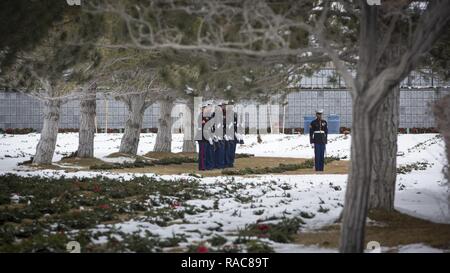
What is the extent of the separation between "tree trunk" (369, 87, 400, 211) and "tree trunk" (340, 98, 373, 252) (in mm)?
3466

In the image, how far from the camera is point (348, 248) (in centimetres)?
578

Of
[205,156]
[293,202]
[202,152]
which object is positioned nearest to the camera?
[293,202]

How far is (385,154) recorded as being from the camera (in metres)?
9.20

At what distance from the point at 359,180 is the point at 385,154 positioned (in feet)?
11.9

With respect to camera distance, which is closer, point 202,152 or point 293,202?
point 293,202

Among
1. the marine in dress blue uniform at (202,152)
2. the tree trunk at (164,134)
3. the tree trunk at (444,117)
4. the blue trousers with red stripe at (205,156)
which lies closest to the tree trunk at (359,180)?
the tree trunk at (444,117)

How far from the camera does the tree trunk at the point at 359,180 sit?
5738mm

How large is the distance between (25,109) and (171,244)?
41434 mm

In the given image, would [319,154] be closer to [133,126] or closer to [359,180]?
[133,126]

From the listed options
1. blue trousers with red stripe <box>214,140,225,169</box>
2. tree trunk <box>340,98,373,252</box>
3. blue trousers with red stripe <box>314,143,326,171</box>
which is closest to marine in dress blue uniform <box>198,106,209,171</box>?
blue trousers with red stripe <box>214,140,225,169</box>

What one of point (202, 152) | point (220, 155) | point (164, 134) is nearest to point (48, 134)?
point (202, 152)

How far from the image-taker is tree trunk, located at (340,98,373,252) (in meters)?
5.74

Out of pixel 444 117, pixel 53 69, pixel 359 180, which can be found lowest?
pixel 359 180

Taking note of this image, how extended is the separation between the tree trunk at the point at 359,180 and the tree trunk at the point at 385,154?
347cm
